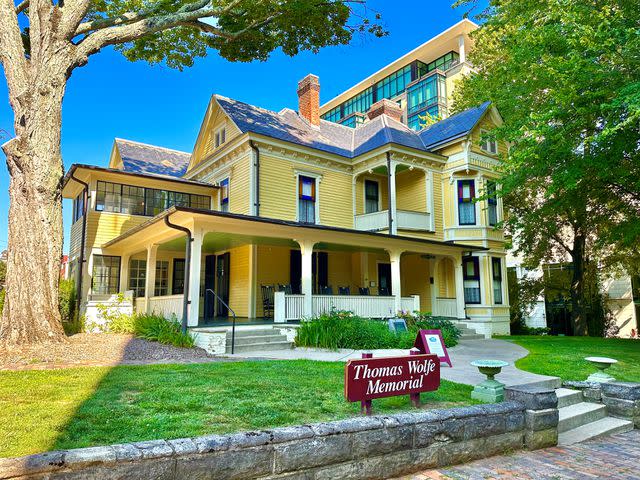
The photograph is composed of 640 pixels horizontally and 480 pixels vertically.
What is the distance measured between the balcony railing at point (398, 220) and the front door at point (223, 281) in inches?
212

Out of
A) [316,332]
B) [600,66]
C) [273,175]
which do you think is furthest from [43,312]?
[600,66]

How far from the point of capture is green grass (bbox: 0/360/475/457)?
151 inches

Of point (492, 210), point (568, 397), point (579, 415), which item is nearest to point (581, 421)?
point (579, 415)

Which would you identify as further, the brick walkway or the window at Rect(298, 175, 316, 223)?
the window at Rect(298, 175, 316, 223)

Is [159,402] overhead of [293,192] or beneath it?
beneath

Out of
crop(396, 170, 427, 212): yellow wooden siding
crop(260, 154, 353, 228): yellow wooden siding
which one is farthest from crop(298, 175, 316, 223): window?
crop(396, 170, 427, 212): yellow wooden siding

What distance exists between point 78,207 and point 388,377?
55.0 feet

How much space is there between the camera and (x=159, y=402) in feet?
16.1

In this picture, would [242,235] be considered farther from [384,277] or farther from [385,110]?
[385,110]

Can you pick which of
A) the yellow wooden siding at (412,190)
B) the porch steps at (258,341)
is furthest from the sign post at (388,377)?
the yellow wooden siding at (412,190)

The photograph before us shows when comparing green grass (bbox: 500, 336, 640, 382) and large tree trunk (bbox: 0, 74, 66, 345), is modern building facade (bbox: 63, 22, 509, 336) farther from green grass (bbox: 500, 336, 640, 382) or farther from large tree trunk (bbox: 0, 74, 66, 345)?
green grass (bbox: 500, 336, 640, 382)

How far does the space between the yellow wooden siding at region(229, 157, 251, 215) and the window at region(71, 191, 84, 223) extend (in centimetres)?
541

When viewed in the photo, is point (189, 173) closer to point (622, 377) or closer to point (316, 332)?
→ point (316, 332)

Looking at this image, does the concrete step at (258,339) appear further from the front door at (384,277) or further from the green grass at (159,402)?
the front door at (384,277)
